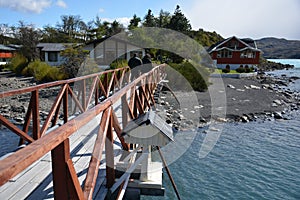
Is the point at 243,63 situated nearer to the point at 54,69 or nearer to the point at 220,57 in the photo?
the point at 220,57

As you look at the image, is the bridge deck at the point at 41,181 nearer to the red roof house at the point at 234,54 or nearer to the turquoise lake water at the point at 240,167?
the turquoise lake water at the point at 240,167

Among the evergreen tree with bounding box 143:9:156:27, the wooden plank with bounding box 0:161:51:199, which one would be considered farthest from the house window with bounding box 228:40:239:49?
the wooden plank with bounding box 0:161:51:199

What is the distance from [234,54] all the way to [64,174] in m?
38.1

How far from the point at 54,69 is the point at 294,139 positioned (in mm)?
17342

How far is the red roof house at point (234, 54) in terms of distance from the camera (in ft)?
122

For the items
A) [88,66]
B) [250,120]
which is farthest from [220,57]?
[250,120]

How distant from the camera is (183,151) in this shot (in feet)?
29.0

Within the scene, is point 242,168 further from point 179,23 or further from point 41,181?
point 179,23

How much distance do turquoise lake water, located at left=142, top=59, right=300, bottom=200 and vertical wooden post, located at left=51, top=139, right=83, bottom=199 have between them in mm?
4566

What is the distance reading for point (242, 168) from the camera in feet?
25.6

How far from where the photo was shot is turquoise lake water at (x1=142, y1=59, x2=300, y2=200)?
6.51 meters

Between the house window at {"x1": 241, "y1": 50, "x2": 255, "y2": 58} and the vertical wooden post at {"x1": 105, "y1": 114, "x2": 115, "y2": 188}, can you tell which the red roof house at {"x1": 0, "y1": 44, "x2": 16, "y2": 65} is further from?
the vertical wooden post at {"x1": 105, "y1": 114, "x2": 115, "y2": 188}

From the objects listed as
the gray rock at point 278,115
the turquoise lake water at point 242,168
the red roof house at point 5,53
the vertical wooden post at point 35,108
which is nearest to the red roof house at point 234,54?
the gray rock at point 278,115

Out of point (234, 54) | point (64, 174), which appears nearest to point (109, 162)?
point (64, 174)
